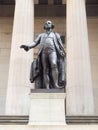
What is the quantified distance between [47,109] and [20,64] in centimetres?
1110

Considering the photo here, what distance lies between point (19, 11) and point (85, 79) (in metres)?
6.73

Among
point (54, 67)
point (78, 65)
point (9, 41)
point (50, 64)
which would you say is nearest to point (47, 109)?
point (54, 67)

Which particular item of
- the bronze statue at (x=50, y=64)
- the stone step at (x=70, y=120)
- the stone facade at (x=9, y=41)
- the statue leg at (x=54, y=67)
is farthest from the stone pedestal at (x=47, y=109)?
the stone facade at (x=9, y=41)

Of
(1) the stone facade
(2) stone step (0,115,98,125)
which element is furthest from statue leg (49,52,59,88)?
(1) the stone facade

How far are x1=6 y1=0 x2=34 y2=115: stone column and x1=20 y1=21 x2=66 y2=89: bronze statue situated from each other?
8.66 meters

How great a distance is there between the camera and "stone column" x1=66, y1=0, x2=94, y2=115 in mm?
20875

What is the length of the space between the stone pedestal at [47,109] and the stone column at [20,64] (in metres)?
9.38

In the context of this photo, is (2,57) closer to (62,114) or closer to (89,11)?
(89,11)

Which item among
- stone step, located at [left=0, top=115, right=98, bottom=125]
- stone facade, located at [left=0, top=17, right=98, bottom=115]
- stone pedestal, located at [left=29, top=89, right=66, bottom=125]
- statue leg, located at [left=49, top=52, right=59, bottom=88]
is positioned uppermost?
stone facade, located at [left=0, top=17, right=98, bottom=115]

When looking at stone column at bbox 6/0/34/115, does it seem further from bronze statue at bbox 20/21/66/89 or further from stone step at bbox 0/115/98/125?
bronze statue at bbox 20/21/66/89

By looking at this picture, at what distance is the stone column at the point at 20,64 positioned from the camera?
21027 mm

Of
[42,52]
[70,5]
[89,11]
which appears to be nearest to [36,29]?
[89,11]

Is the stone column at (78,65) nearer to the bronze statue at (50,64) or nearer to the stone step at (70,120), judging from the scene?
the stone step at (70,120)

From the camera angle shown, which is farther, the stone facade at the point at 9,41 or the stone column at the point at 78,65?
the stone facade at the point at 9,41
